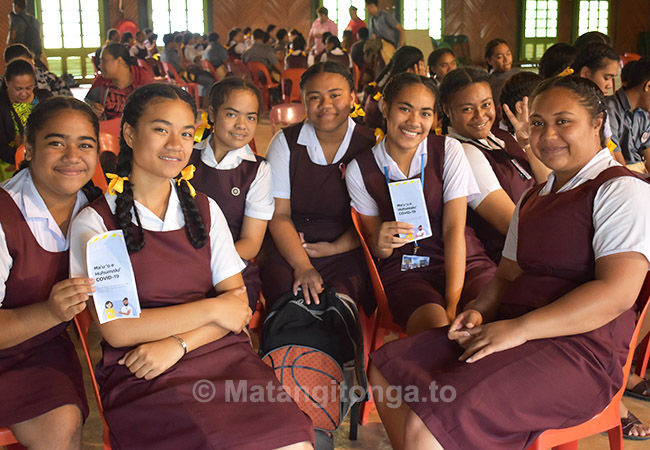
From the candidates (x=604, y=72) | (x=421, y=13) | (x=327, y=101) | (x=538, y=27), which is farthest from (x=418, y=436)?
(x=538, y=27)

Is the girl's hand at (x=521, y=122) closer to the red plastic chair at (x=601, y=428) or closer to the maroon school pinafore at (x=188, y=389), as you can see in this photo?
the red plastic chair at (x=601, y=428)

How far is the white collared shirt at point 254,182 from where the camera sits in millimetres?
2547

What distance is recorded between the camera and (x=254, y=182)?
2.56m

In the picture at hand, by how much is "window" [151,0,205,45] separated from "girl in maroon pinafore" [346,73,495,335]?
15.6m

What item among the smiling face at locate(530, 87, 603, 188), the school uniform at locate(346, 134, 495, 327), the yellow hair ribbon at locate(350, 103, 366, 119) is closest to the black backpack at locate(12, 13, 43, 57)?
the yellow hair ribbon at locate(350, 103, 366, 119)

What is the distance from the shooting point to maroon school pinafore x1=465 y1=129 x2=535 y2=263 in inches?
104

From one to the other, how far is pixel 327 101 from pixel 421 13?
15935 mm

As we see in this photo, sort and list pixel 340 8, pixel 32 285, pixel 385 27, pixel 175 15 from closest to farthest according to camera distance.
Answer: pixel 32 285
pixel 385 27
pixel 175 15
pixel 340 8

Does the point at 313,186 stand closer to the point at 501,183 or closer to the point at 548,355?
the point at 501,183

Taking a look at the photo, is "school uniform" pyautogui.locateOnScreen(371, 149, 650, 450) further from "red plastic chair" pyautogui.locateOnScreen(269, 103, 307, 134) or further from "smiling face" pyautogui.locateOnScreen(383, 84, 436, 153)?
"red plastic chair" pyautogui.locateOnScreen(269, 103, 307, 134)

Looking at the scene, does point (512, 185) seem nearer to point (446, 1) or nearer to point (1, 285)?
point (1, 285)

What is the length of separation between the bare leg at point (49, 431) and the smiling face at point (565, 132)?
1.49 metres

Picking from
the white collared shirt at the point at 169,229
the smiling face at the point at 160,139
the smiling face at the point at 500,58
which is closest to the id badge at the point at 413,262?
the white collared shirt at the point at 169,229

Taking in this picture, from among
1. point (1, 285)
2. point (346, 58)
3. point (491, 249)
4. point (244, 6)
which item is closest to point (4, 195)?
point (1, 285)
